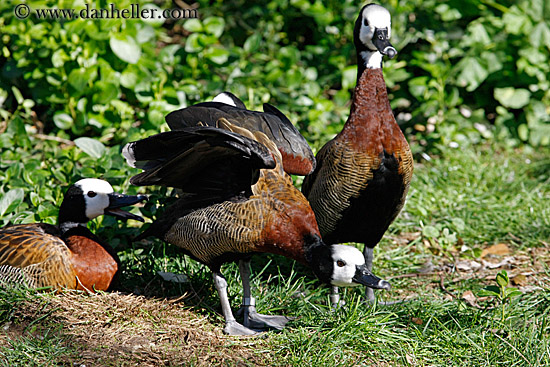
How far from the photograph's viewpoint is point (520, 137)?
6531mm

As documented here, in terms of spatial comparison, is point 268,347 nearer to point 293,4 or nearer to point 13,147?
point 13,147

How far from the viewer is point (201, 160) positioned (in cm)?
340

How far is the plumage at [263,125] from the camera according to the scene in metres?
3.82

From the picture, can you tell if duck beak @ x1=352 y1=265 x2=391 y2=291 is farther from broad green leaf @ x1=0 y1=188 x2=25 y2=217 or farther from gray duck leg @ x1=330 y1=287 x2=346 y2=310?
broad green leaf @ x1=0 y1=188 x2=25 y2=217

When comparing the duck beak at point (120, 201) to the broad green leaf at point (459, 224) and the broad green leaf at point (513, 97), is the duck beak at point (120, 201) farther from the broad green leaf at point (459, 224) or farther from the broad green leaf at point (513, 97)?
the broad green leaf at point (513, 97)

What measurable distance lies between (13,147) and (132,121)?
3.41ft

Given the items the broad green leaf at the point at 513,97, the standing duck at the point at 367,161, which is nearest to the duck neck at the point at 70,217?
the standing duck at the point at 367,161

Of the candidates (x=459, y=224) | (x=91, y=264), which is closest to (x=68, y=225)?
(x=91, y=264)

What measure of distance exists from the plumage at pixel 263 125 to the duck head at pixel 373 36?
1.98 ft

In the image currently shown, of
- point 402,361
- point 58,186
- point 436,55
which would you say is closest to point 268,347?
point 402,361

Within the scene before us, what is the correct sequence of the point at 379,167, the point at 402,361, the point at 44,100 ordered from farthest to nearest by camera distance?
the point at 44,100 → the point at 379,167 → the point at 402,361

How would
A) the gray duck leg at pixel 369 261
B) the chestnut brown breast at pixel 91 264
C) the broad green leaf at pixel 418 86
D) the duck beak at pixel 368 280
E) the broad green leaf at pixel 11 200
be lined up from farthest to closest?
the broad green leaf at pixel 418 86 < the broad green leaf at pixel 11 200 < the gray duck leg at pixel 369 261 < the chestnut brown breast at pixel 91 264 < the duck beak at pixel 368 280

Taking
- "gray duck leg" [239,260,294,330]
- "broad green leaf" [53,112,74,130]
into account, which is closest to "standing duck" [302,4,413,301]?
"gray duck leg" [239,260,294,330]

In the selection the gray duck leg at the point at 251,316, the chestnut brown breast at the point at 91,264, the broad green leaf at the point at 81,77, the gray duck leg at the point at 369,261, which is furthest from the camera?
the broad green leaf at the point at 81,77
